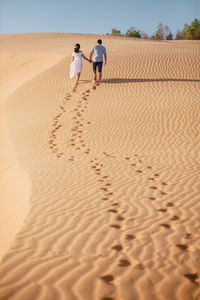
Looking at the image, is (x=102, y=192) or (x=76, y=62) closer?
(x=102, y=192)

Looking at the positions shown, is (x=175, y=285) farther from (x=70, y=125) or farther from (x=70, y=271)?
(x=70, y=125)

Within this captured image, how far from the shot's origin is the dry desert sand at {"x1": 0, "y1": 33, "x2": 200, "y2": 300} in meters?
2.78

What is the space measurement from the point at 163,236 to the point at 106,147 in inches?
192

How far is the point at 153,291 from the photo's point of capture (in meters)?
2.63

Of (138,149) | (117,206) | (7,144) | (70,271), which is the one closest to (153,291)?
(70,271)

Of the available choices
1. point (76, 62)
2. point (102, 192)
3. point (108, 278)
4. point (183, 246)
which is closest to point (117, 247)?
point (108, 278)

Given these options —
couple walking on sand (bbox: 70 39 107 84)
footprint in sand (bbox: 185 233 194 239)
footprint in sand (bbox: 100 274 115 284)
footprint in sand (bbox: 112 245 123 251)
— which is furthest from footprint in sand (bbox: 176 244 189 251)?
couple walking on sand (bbox: 70 39 107 84)

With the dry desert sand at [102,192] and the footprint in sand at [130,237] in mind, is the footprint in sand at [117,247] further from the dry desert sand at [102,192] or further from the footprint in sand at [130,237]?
the footprint in sand at [130,237]

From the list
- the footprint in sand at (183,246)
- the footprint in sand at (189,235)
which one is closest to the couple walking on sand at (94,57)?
the footprint in sand at (189,235)

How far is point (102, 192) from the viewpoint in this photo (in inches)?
208

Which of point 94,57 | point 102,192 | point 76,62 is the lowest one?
point 102,192

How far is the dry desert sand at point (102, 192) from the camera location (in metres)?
2.78

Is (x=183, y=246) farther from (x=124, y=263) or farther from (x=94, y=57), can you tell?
(x=94, y=57)

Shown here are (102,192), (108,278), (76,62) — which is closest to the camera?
(108,278)
